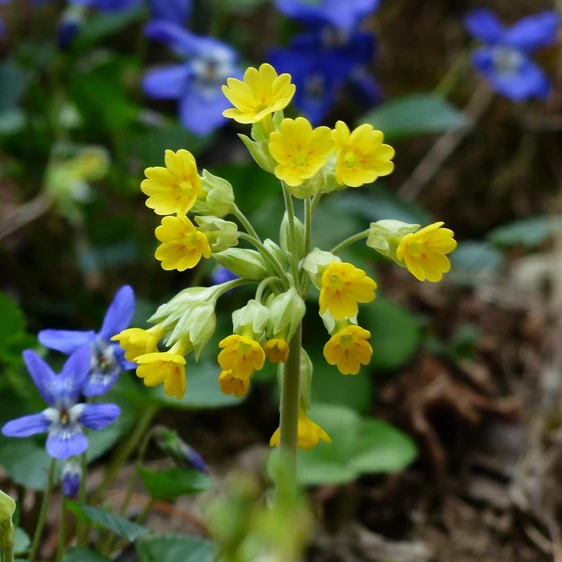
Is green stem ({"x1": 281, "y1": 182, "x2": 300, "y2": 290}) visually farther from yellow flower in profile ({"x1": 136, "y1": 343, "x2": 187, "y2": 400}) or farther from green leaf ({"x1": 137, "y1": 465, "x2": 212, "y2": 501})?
green leaf ({"x1": 137, "y1": 465, "x2": 212, "y2": 501})

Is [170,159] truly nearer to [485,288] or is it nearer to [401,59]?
[485,288]

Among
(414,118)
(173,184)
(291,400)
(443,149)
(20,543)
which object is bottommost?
(443,149)

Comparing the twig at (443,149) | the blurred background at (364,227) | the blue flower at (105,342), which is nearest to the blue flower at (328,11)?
the blurred background at (364,227)

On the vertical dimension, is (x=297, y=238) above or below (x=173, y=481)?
above

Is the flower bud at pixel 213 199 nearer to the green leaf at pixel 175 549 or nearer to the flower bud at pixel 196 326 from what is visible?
the flower bud at pixel 196 326

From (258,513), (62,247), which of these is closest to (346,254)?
(62,247)

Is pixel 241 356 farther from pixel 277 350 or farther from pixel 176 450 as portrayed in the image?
pixel 176 450

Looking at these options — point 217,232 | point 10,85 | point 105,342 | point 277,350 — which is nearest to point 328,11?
point 10,85
